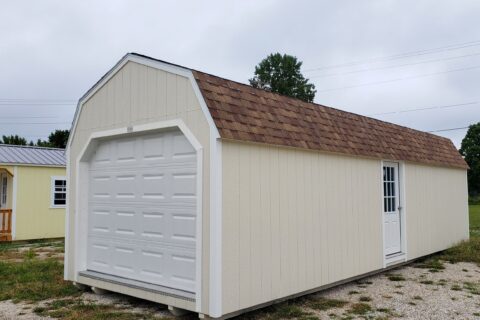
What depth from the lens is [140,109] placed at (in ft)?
19.0

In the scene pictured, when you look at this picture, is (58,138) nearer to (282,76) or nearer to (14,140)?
(14,140)

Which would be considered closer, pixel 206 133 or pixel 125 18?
pixel 206 133

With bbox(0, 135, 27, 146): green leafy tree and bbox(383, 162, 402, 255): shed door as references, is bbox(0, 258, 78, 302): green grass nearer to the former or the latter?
bbox(383, 162, 402, 255): shed door

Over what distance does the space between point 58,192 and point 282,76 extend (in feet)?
89.7

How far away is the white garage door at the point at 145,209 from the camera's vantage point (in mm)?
5289

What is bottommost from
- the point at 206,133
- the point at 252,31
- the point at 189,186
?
the point at 189,186

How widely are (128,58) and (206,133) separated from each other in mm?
1997

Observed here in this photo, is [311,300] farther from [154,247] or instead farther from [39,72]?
[39,72]

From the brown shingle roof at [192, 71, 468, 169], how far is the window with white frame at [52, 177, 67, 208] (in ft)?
35.4

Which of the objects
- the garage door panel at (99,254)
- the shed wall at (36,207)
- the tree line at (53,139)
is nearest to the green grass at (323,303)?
the garage door panel at (99,254)

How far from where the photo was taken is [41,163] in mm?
14148

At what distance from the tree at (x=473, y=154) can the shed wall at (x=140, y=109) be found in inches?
2018

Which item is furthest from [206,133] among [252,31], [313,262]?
[252,31]

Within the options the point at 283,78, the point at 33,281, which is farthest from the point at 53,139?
the point at 33,281
